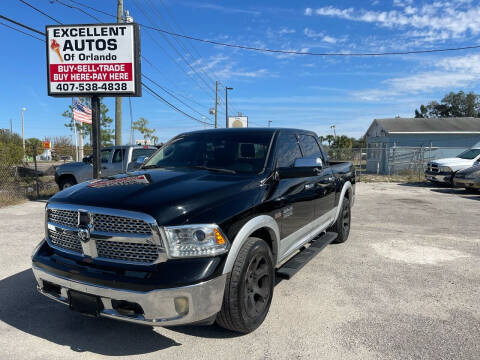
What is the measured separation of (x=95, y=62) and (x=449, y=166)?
46.6ft

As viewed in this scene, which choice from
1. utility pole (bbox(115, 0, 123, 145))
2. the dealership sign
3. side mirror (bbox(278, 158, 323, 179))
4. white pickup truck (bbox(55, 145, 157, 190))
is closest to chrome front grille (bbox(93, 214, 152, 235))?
side mirror (bbox(278, 158, 323, 179))

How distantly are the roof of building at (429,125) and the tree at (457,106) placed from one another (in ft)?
124

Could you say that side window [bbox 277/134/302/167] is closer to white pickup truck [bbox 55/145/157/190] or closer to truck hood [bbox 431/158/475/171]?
white pickup truck [bbox 55/145/157/190]

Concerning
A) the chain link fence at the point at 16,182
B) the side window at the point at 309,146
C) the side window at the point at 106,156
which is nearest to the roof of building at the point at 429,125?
the side window at the point at 106,156

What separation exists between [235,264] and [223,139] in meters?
1.72

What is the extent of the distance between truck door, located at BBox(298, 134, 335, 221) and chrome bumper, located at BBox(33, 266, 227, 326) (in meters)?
2.27

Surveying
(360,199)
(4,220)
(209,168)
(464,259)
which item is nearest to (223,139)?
(209,168)

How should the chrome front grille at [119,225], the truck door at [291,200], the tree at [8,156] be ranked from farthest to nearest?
1. the tree at [8,156]
2. the truck door at [291,200]
3. the chrome front grille at [119,225]

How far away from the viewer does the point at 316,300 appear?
3719 mm

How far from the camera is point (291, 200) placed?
370cm

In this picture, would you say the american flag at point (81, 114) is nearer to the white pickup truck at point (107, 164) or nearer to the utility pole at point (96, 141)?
the white pickup truck at point (107, 164)

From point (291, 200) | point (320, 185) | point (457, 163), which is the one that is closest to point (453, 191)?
point (457, 163)

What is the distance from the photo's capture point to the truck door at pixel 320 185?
451 centimetres

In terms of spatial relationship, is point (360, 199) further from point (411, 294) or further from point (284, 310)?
point (284, 310)
